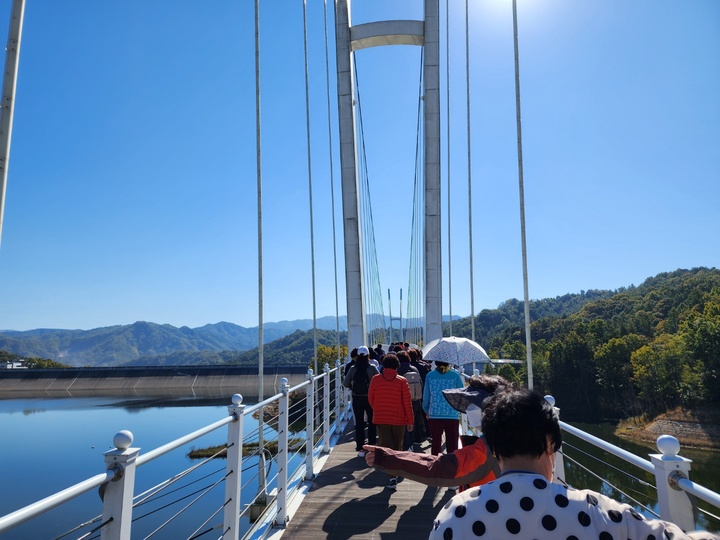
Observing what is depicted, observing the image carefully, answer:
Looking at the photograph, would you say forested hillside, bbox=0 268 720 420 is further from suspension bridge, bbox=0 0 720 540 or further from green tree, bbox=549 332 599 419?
suspension bridge, bbox=0 0 720 540

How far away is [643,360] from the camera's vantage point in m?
43.5

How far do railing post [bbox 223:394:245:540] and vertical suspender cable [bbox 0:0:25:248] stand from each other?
1370mm

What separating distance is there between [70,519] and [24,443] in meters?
18.8

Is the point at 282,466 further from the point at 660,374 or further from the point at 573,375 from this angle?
the point at 573,375

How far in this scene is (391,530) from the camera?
3.13m

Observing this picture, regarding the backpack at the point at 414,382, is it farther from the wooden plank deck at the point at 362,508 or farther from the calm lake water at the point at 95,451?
the calm lake water at the point at 95,451

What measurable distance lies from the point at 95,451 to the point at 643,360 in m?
45.7

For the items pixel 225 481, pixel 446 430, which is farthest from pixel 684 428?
pixel 225 481

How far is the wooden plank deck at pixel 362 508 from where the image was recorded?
3.10 meters

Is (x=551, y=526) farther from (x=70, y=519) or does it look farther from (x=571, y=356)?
(x=571, y=356)

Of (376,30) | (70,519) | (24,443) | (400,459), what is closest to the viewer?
(400,459)

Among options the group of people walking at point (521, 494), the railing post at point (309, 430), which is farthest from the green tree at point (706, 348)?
the group of people walking at point (521, 494)

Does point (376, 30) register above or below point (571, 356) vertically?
above

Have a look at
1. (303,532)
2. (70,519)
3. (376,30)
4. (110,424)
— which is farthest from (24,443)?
(303,532)
